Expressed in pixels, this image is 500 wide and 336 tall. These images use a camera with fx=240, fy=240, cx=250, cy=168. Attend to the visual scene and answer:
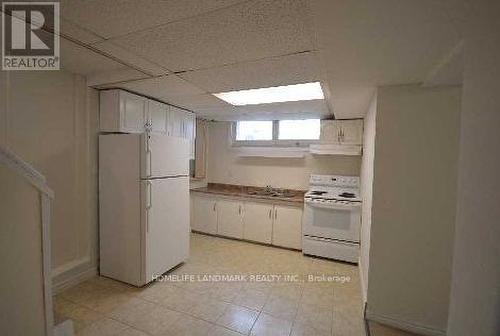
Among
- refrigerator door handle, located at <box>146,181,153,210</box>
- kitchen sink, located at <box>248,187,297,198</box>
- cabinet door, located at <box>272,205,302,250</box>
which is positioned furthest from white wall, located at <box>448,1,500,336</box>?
kitchen sink, located at <box>248,187,297,198</box>

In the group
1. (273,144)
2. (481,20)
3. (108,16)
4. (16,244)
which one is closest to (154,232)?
(16,244)

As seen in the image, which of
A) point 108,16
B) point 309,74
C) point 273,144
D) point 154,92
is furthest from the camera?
point 273,144

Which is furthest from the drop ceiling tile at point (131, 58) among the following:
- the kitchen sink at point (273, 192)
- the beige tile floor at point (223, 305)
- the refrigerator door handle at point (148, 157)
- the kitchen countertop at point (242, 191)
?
the kitchen sink at point (273, 192)

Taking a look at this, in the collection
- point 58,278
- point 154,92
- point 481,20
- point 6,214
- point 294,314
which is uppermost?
point 154,92

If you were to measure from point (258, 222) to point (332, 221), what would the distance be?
1.15 metres

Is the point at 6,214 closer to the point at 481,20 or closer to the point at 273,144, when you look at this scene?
the point at 481,20

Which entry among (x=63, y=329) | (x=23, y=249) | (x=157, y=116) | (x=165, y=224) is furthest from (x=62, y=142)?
(x=63, y=329)

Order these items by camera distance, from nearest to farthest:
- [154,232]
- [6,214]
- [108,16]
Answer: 1. [6,214]
2. [108,16]
3. [154,232]

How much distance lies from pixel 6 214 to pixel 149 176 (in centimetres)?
140

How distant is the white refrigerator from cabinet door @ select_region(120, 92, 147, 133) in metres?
0.22

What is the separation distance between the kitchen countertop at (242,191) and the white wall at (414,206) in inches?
63.4

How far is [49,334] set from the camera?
138 centimetres

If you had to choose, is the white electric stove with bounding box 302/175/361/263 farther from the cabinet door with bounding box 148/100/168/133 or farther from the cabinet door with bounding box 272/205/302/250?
the cabinet door with bounding box 148/100/168/133

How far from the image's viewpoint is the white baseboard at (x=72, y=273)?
2381mm
